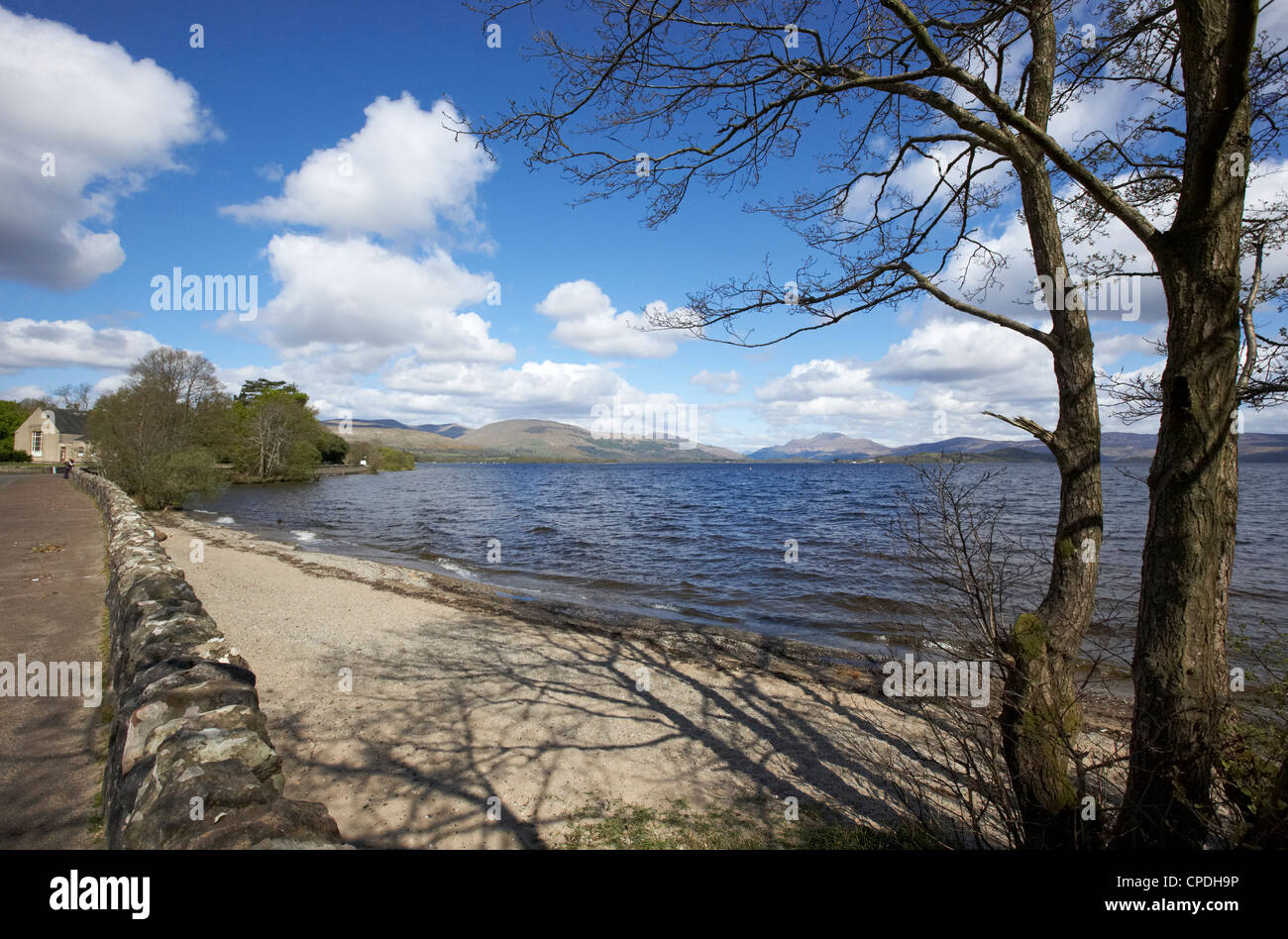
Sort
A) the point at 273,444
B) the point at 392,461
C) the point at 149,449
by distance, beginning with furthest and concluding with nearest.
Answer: the point at 392,461 → the point at 273,444 → the point at 149,449

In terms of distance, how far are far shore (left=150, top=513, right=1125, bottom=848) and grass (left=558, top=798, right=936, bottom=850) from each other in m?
0.10

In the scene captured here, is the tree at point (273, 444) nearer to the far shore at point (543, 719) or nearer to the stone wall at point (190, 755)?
the far shore at point (543, 719)

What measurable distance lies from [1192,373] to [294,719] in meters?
7.88

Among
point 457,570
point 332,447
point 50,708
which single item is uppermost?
point 332,447

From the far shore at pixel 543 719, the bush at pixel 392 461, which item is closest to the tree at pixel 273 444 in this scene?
the bush at pixel 392 461

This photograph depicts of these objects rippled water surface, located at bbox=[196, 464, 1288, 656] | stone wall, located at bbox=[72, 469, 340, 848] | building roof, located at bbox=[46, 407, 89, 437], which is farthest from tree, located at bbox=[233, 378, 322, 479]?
stone wall, located at bbox=[72, 469, 340, 848]

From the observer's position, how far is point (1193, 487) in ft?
9.07

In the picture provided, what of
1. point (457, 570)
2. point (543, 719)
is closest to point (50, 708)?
point (543, 719)

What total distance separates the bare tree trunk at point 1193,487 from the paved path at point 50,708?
592 cm

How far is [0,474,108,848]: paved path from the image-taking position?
3531 mm

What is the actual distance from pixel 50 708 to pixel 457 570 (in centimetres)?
1217

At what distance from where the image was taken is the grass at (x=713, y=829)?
4332 mm

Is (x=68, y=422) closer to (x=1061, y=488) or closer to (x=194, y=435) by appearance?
(x=194, y=435)
